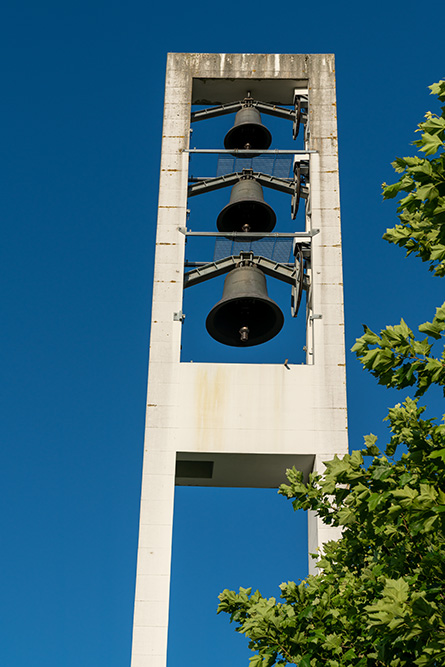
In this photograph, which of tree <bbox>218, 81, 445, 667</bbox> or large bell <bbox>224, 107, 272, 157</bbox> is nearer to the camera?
tree <bbox>218, 81, 445, 667</bbox>

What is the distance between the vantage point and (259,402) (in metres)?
18.9

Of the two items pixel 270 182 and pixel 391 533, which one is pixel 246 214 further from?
pixel 391 533

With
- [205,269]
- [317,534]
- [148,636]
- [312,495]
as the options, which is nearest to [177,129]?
[205,269]

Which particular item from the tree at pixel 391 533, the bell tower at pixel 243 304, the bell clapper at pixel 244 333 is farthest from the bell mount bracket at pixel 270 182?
the tree at pixel 391 533

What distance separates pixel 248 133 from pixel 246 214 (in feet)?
10.2

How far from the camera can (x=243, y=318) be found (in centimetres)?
1997

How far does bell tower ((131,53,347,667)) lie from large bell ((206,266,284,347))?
28mm

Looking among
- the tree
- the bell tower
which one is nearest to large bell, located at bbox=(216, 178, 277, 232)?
the bell tower

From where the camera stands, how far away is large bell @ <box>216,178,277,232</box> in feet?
72.2

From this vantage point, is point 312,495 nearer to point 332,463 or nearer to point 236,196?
point 332,463

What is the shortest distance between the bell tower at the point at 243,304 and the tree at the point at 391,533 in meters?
5.12

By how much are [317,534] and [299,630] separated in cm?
722

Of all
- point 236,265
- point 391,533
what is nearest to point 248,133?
point 236,265

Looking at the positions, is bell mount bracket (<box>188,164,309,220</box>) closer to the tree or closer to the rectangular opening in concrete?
the rectangular opening in concrete
